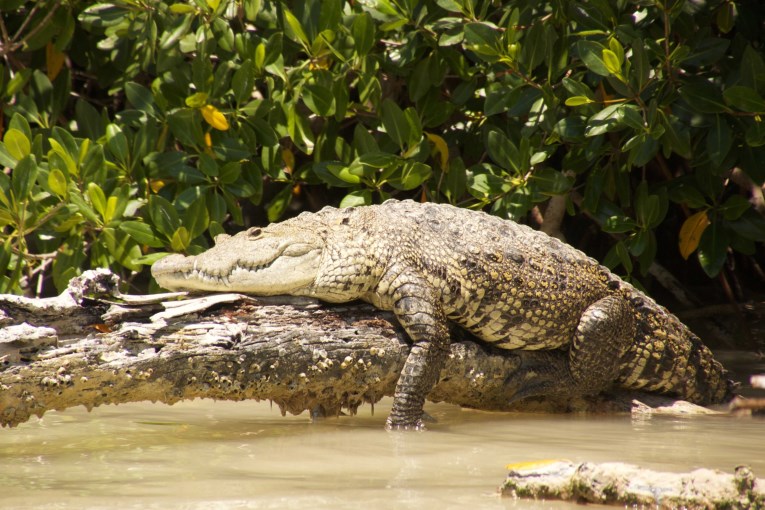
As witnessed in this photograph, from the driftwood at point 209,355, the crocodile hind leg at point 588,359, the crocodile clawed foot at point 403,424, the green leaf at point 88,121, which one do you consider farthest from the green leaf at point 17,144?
the crocodile hind leg at point 588,359

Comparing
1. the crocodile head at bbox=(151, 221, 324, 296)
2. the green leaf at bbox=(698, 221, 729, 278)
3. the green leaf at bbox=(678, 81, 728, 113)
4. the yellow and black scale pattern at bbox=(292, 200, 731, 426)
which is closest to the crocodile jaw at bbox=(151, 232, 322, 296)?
the crocodile head at bbox=(151, 221, 324, 296)

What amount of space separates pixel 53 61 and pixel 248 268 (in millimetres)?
3386

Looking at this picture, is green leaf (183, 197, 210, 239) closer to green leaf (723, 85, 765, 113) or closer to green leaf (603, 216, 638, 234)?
green leaf (603, 216, 638, 234)

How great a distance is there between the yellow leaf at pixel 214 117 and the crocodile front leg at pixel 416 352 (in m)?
1.95

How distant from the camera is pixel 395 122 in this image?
18.4 feet

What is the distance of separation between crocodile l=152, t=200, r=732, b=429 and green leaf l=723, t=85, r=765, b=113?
3.82 ft

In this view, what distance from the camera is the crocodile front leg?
13.8 ft

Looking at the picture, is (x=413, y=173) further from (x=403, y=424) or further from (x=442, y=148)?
(x=403, y=424)

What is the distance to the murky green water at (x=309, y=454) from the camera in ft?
9.23

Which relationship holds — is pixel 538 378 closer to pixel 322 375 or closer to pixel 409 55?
pixel 322 375

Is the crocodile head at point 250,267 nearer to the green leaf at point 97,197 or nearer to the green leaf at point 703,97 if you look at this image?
the green leaf at point 97,197

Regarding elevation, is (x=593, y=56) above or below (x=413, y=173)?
above

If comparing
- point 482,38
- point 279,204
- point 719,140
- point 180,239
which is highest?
point 482,38

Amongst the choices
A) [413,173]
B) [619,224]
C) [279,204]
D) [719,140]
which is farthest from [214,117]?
[719,140]
